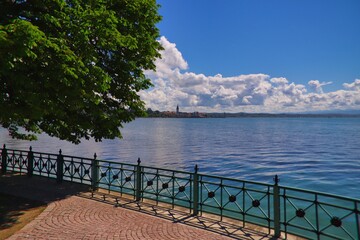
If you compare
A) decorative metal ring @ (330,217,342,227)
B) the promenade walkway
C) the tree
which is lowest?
the promenade walkway

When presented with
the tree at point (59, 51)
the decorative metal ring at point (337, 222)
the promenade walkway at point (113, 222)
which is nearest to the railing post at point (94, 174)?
the promenade walkway at point (113, 222)

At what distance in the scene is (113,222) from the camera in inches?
340

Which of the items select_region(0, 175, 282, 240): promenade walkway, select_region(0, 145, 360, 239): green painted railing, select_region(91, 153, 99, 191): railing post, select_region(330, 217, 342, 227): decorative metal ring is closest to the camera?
select_region(330, 217, 342, 227): decorative metal ring

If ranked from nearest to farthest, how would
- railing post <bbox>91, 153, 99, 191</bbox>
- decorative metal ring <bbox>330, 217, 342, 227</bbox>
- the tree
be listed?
1. decorative metal ring <bbox>330, 217, 342, 227</bbox>
2. the tree
3. railing post <bbox>91, 153, 99, 191</bbox>

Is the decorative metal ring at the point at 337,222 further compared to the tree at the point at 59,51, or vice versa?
A: the tree at the point at 59,51

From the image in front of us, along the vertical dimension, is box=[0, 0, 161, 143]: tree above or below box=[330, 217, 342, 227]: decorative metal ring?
above

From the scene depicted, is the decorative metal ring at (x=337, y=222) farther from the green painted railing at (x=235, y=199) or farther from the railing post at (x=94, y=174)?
the railing post at (x=94, y=174)

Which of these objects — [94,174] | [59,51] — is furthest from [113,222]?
[59,51]

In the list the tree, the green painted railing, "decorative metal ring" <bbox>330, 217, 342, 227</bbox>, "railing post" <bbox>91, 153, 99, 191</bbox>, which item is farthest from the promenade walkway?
the tree

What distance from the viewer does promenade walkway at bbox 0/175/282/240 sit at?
7727 mm

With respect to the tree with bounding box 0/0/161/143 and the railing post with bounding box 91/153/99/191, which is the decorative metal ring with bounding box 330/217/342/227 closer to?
the tree with bounding box 0/0/161/143

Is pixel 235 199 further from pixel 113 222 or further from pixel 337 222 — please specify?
pixel 113 222

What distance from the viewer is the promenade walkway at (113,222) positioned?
7.73m

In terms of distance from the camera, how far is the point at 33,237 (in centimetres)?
755
